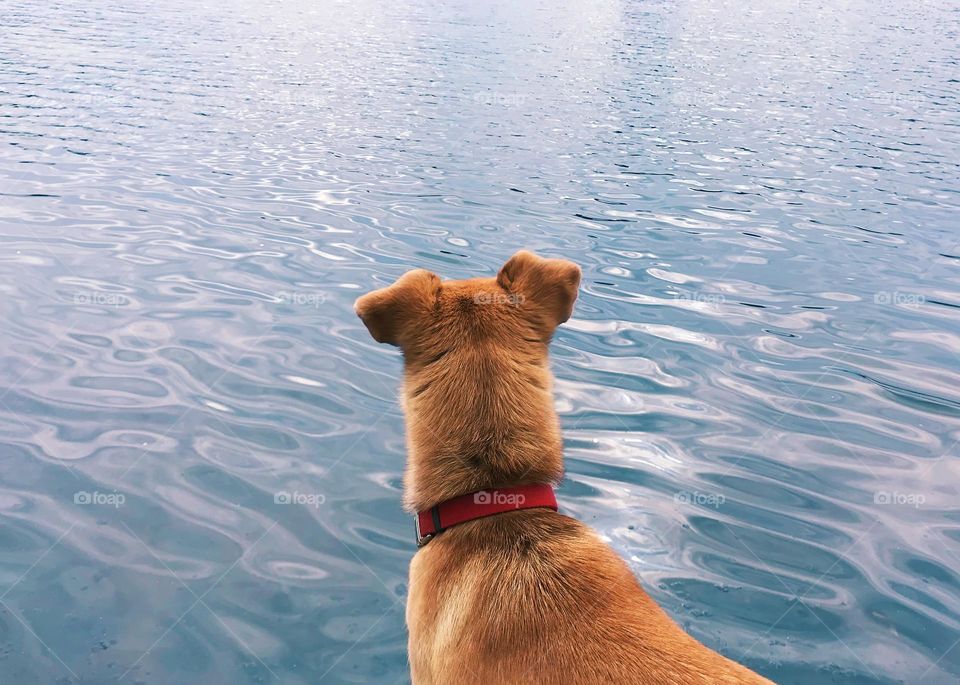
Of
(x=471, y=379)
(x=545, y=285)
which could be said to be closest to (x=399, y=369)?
(x=545, y=285)

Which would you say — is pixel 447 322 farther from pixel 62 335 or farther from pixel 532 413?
pixel 62 335

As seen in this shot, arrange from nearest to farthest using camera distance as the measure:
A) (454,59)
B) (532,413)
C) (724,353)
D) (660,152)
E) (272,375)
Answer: (532,413), (272,375), (724,353), (660,152), (454,59)

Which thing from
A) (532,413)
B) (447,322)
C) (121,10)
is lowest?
(121,10)

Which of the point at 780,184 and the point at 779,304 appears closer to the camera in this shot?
the point at 779,304

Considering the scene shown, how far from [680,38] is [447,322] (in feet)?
149

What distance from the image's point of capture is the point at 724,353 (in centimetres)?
969

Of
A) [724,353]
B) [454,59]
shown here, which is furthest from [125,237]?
[454,59]

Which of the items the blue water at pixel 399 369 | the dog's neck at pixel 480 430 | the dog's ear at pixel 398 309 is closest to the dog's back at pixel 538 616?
the dog's neck at pixel 480 430

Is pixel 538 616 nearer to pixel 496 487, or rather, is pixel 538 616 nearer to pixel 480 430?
pixel 496 487

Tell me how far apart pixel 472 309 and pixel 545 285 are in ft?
1.35

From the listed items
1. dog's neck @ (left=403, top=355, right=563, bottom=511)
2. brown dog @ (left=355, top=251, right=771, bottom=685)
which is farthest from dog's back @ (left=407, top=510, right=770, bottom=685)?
dog's neck @ (left=403, top=355, right=563, bottom=511)

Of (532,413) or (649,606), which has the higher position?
(532,413)

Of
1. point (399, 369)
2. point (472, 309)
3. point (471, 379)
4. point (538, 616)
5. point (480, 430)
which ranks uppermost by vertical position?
point (472, 309)

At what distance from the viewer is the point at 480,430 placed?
3547 millimetres
